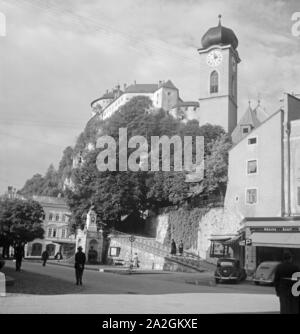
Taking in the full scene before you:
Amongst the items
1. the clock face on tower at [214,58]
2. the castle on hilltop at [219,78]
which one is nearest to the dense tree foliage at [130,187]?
the castle on hilltop at [219,78]

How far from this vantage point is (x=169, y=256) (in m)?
39.8

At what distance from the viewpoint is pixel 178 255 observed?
41062mm

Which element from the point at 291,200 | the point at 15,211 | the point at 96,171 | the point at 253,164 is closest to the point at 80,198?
the point at 96,171

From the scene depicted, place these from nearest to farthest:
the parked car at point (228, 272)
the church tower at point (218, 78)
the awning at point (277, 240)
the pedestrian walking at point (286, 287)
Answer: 1. the pedestrian walking at point (286, 287)
2. the parked car at point (228, 272)
3. the awning at point (277, 240)
4. the church tower at point (218, 78)

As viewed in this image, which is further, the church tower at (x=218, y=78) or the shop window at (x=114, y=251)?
the church tower at (x=218, y=78)

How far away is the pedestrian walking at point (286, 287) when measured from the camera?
993cm

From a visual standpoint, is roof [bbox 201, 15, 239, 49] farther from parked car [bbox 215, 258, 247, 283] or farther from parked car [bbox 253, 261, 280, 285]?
parked car [bbox 253, 261, 280, 285]

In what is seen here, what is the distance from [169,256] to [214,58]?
3684 centimetres

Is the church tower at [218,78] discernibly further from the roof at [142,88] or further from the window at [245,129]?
the roof at [142,88]

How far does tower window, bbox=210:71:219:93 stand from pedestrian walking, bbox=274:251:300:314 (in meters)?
58.2

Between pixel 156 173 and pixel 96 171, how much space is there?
7219mm

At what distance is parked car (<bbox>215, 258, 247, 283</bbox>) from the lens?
26406 millimetres

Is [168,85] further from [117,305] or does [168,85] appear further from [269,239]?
[117,305]

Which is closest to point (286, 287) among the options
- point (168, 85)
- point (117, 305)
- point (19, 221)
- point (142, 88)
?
point (117, 305)
